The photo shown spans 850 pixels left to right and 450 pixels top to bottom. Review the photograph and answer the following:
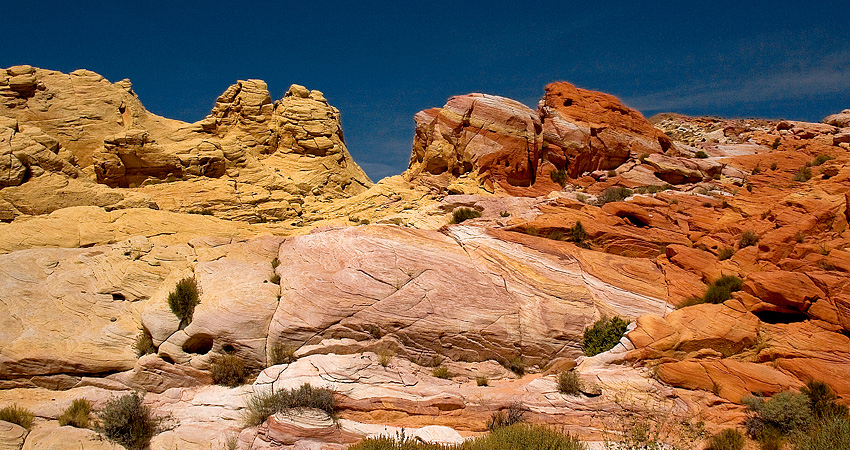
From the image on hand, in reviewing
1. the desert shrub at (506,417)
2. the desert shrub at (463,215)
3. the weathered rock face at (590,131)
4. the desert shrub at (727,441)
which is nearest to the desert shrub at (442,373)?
the desert shrub at (506,417)

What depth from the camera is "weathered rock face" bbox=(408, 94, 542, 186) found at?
25531 millimetres

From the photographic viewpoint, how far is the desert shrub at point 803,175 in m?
25.7

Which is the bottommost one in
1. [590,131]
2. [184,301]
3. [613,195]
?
[184,301]

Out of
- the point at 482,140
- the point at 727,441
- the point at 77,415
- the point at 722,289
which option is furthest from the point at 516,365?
the point at 482,140

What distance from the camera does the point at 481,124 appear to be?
85.2ft

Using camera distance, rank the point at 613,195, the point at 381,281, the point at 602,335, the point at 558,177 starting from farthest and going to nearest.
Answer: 1. the point at 558,177
2. the point at 613,195
3. the point at 381,281
4. the point at 602,335

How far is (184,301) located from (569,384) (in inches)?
396

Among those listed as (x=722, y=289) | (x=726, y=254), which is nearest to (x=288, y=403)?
(x=722, y=289)

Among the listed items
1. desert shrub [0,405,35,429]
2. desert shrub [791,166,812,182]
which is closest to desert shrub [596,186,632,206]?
desert shrub [791,166,812,182]

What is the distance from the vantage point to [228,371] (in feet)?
43.0

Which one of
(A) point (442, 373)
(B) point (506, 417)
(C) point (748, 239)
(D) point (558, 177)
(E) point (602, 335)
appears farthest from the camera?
(D) point (558, 177)

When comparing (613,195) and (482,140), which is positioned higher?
(482,140)

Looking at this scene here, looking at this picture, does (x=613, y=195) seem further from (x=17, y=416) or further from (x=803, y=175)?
(x=17, y=416)

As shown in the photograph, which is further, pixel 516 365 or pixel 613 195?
pixel 613 195
